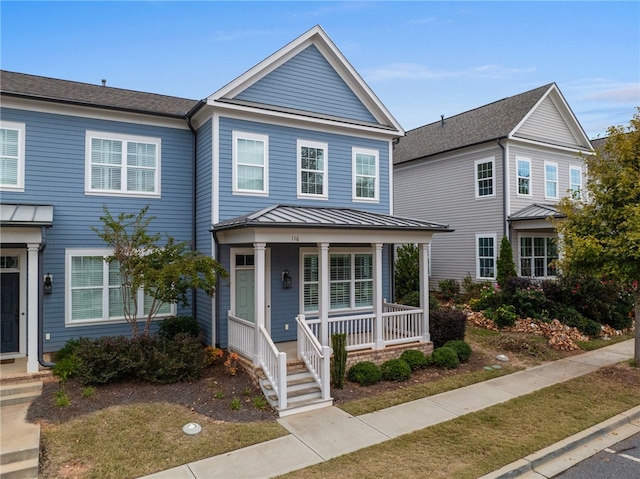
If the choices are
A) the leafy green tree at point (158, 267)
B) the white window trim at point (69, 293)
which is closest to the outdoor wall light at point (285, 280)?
the leafy green tree at point (158, 267)

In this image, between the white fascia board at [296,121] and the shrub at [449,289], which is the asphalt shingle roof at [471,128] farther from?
the white fascia board at [296,121]

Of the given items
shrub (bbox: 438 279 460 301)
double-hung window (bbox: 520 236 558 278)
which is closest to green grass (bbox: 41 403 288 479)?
shrub (bbox: 438 279 460 301)

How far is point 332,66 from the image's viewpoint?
1265cm

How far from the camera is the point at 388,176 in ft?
44.3

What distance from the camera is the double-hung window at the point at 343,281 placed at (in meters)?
12.0

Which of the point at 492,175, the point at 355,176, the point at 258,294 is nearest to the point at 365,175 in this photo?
the point at 355,176

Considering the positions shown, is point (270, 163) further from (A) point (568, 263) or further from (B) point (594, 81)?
(B) point (594, 81)

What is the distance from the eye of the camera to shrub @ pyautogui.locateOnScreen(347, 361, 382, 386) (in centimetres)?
914

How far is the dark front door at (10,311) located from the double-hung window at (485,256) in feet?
55.3

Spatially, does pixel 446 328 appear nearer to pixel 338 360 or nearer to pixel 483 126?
pixel 338 360

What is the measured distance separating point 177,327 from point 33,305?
315 centimetres

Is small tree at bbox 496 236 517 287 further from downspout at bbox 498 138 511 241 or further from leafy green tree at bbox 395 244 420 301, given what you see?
leafy green tree at bbox 395 244 420 301

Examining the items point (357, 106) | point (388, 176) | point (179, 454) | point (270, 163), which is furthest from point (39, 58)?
point (179, 454)

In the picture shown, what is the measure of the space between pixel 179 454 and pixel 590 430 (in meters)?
6.71
